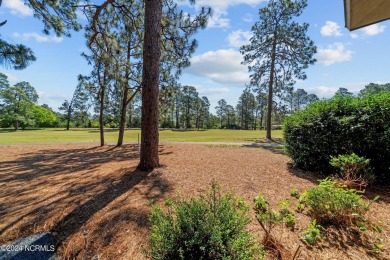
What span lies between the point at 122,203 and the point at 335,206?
124 inches

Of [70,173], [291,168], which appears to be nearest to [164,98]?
[70,173]

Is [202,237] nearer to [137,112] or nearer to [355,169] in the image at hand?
[355,169]

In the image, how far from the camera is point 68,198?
354 cm

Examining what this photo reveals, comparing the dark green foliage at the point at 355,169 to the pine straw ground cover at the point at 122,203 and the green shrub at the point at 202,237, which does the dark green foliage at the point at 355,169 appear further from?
the green shrub at the point at 202,237

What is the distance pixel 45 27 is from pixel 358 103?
8583mm

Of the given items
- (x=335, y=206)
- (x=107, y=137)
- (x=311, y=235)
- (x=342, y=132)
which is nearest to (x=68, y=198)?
(x=311, y=235)

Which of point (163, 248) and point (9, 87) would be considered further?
point (9, 87)

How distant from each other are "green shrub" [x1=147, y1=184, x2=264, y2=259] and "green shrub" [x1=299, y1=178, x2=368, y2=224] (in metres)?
1.45

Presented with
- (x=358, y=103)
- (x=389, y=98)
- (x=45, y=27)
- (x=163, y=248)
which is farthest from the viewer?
(x=45, y=27)

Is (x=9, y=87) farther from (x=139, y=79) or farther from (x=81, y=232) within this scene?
(x=81, y=232)

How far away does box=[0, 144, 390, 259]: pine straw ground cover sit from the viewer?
2307mm

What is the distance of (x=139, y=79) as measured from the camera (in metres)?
10.9

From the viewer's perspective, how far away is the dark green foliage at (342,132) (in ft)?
13.8

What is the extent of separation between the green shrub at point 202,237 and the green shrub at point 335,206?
1448 mm
